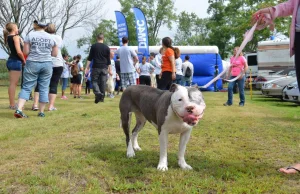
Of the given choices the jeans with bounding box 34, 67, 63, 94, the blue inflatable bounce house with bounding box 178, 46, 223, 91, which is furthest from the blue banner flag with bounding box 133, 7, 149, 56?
the jeans with bounding box 34, 67, 63, 94

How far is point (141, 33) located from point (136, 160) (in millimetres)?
18488

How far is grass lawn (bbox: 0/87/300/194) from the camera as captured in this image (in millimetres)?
3129

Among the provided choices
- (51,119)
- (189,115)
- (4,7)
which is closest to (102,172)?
(189,115)

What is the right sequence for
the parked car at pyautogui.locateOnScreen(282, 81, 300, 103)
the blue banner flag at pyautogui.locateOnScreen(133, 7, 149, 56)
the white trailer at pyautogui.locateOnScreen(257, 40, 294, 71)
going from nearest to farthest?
the parked car at pyautogui.locateOnScreen(282, 81, 300, 103) < the blue banner flag at pyautogui.locateOnScreen(133, 7, 149, 56) < the white trailer at pyautogui.locateOnScreen(257, 40, 294, 71)

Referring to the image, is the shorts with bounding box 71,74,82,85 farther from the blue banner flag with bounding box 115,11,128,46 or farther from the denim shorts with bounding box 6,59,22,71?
the blue banner flag with bounding box 115,11,128,46

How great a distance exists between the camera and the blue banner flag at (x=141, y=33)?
70.7 ft

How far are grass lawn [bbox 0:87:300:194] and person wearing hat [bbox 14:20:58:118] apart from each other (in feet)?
2.47

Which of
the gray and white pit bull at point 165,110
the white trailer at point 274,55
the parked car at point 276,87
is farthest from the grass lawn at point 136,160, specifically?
the white trailer at point 274,55

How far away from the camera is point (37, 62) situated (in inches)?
284

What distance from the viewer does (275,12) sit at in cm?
374

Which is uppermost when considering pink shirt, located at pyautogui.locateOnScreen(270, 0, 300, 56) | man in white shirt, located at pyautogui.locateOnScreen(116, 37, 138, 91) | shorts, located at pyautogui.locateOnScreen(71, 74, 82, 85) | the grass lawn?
pink shirt, located at pyautogui.locateOnScreen(270, 0, 300, 56)

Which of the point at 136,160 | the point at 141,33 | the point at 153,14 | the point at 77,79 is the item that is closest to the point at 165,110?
the point at 136,160

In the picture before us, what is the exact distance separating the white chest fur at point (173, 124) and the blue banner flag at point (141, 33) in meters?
18.0

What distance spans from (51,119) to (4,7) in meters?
24.1
